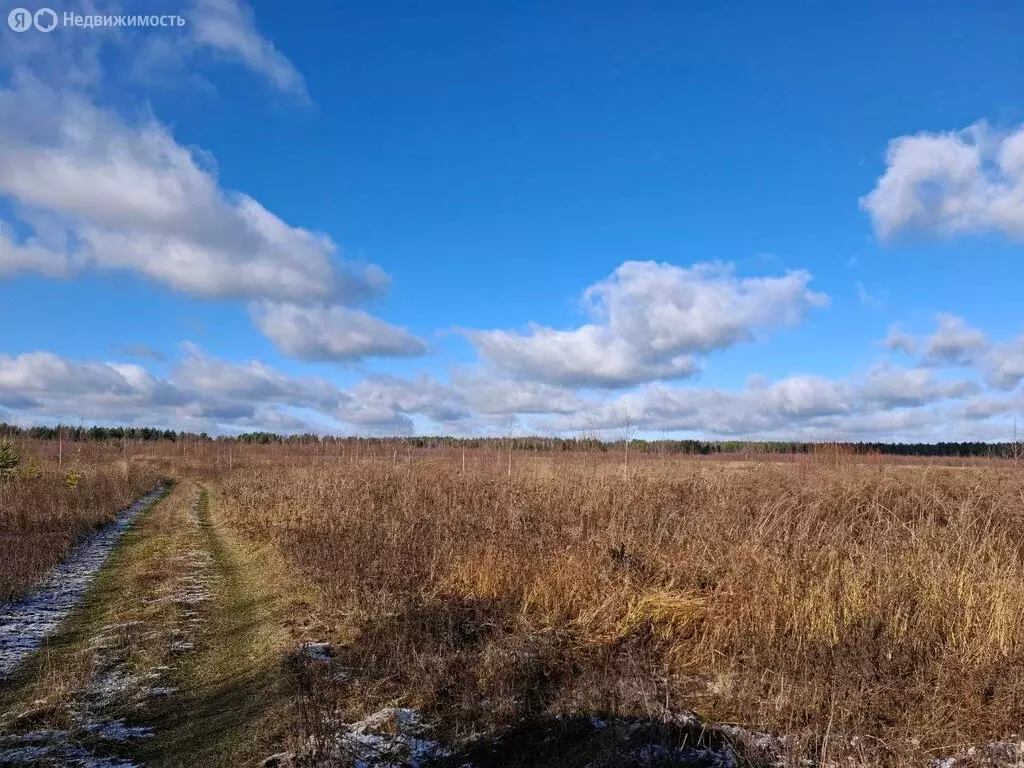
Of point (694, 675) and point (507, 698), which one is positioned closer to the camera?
point (507, 698)

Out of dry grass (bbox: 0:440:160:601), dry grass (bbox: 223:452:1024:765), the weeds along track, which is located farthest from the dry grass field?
the weeds along track

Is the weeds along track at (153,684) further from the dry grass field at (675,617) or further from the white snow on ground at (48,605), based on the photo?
the dry grass field at (675,617)

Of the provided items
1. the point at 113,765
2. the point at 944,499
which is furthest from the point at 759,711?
the point at 944,499

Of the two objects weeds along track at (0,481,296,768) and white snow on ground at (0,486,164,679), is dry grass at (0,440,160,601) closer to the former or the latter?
white snow on ground at (0,486,164,679)

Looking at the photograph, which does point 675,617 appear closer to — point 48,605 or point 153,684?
point 153,684

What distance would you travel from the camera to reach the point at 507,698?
4.62 metres

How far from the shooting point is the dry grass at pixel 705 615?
4414mm

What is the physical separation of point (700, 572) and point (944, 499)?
634cm

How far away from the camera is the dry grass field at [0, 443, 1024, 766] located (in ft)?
14.0

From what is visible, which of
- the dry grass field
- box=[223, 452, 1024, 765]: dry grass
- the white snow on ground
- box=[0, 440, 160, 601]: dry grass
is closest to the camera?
the dry grass field

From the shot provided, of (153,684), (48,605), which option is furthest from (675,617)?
(48,605)

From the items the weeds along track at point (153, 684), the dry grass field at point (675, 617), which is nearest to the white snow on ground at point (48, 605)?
the weeds along track at point (153, 684)

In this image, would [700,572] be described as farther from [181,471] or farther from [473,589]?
[181,471]

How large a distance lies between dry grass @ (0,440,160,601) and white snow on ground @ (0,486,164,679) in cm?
21
